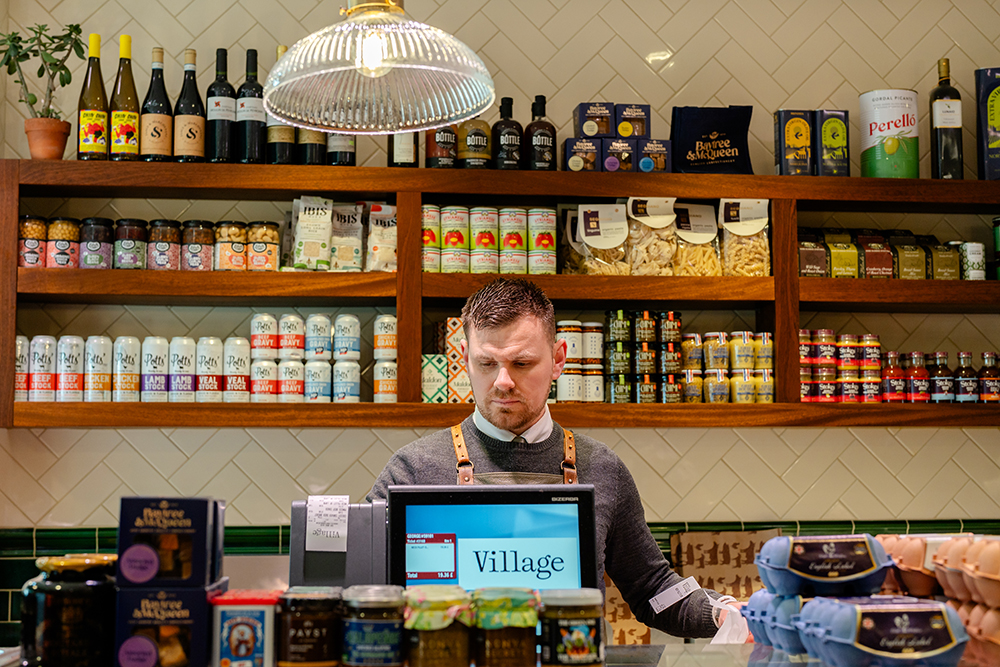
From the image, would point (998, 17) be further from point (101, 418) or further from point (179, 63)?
point (101, 418)

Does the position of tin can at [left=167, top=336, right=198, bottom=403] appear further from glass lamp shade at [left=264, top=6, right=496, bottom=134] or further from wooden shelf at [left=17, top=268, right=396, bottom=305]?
glass lamp shade at [left=264, top=6, right=496, bottom=134]

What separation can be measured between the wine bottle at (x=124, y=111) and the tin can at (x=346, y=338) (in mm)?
877

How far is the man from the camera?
2.01 meters

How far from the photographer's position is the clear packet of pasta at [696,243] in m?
3.16

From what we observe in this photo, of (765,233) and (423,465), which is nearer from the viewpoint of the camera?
(423,465)

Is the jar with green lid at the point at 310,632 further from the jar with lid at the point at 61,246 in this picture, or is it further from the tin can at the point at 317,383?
the jar with lid at the point at 61,246

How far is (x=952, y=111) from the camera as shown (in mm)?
3299

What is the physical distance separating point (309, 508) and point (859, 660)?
2.82 feet

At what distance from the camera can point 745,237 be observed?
317cm

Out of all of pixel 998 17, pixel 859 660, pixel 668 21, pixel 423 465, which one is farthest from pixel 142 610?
pixel 998 17

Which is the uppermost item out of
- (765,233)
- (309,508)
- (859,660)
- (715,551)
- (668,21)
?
(668,21)

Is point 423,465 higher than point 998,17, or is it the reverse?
point 998,17

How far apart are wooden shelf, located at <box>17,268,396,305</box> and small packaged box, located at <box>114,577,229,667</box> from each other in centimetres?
195

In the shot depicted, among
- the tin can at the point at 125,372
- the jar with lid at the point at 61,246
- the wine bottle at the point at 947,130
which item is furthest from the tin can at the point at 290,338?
the wine bottle at the point at 947,130
